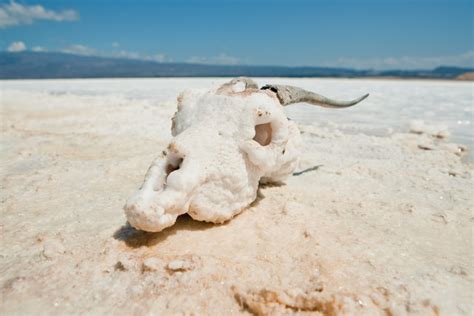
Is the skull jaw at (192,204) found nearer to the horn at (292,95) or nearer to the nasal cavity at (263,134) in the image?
the nasal cavity at (263,134)

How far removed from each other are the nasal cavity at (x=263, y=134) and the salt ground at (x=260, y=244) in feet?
1.63

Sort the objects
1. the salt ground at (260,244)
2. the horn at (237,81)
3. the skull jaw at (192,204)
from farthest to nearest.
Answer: the horn at (237,81), the skull jaw at (192,204), the salt ground at (260,244)

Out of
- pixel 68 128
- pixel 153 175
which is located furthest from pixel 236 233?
pixel 68 128

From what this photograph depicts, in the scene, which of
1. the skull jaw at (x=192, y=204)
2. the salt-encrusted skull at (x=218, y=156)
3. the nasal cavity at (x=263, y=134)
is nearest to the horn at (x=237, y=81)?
the salt-encrusted skull at (x=218, y=156)

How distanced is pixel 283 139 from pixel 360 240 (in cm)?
95

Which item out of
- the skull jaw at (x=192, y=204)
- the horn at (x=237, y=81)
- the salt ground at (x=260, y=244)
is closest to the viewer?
the salt ground at (x=260, y=244)

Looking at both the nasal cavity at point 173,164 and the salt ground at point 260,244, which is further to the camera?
the nasal cavity at point 173,164

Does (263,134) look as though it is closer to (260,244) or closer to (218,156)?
(218,156)

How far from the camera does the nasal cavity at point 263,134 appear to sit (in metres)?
3.16

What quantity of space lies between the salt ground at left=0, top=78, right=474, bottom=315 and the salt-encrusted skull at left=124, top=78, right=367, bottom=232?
0.64 feet

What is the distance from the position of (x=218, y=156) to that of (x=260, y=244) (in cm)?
65

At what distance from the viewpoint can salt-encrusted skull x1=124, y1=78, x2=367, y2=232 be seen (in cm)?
245

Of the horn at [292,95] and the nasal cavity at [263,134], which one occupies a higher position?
the horn at [292,95]

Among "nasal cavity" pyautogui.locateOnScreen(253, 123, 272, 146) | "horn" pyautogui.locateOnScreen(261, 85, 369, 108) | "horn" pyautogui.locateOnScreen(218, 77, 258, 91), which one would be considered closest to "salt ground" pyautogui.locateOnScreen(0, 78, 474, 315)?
"nasal cavity" pyautogui.locateOnScreen(253, 123, 272, 146)
